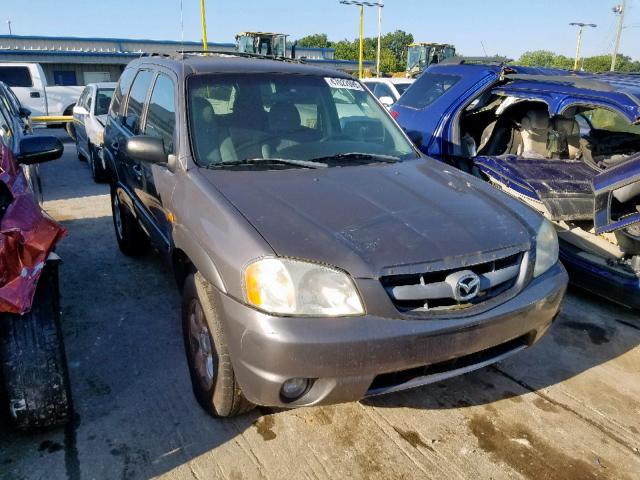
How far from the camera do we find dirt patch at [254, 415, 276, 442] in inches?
102

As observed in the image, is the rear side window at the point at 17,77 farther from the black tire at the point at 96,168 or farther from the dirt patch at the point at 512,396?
the dirt patch at the point at 512,396

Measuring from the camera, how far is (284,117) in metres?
3.25

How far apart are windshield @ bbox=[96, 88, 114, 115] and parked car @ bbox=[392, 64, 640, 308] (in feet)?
16.0

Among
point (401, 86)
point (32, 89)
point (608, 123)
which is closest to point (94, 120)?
point (401, 86)

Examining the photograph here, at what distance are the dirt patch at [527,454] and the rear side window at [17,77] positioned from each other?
53.1ft

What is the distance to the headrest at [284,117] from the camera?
3.20m

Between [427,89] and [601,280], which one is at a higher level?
[427,89]

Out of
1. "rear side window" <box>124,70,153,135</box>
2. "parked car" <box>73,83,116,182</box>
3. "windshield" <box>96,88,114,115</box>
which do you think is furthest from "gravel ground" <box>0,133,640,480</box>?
"windshield" <box>96,88,114,115</box>

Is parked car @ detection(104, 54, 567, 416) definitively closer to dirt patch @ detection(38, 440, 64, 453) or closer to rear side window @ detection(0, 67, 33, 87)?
dirt patch @ detection(38, 440, 64, 453)

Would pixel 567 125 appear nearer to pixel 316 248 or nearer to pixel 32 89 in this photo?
pixel 316 248

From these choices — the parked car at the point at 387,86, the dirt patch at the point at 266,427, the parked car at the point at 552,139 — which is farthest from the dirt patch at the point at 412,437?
the parked car at the point at 387,86

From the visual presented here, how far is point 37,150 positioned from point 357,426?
253 centimetres

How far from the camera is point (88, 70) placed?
109 feet

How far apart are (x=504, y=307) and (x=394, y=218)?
0.63 metres
